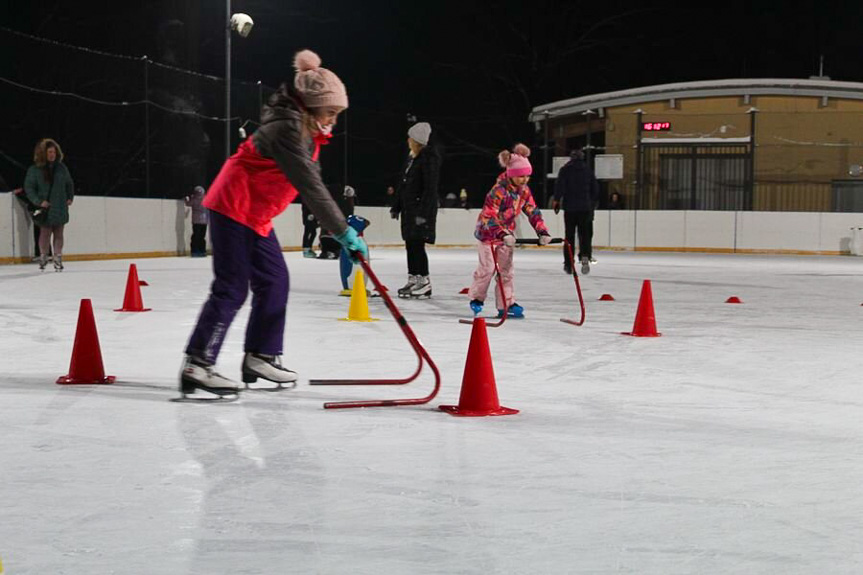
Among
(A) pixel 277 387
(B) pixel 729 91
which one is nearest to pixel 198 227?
(B) pixel 729 91

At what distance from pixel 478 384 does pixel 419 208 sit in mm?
6529

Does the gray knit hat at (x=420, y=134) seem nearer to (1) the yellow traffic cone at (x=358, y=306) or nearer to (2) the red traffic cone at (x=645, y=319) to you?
(1) the yellow traffic cone at (x=358, y=306)

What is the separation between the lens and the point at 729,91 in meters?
27.9

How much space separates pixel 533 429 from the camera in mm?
4855

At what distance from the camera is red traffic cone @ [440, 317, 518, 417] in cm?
518

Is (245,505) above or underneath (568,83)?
underneath

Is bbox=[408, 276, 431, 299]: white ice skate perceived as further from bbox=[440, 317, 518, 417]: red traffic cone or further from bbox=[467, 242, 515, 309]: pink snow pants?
bbox=[440, 317, 518, 417]: red traffic cone

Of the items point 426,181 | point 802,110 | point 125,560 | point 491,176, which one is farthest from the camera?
point 491,176

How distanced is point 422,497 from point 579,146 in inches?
1066

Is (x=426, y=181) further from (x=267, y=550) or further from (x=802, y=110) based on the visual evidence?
(x=802, y=110)

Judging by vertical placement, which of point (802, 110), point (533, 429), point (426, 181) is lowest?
point (533, 429)

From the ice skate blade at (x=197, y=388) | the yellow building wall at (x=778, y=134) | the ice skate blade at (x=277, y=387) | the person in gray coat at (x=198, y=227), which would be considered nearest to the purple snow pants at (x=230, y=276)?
the ice skate blade at (x=197, y=388)

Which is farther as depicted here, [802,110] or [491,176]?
[491,176]

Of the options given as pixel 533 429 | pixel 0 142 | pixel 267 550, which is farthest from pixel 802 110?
pixel 267 550
